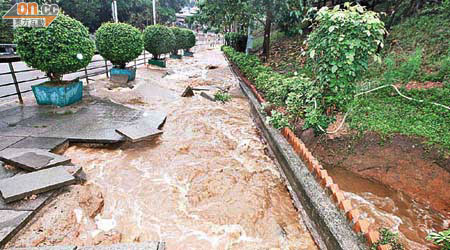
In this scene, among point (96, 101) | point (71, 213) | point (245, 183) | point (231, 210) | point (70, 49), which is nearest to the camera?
point (71, 213)

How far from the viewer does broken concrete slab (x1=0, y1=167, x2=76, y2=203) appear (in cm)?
224

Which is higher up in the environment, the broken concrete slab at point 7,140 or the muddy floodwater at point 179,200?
the broken concrete slab at point 7,140

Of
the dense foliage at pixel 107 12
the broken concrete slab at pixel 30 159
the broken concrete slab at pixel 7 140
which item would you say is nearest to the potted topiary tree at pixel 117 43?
the broken concrete slab at pixel 7 140

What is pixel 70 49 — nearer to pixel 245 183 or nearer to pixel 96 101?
pixel 96 101

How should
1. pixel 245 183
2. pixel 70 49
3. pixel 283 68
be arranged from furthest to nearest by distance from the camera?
pixel 283 68 < pixel 70 49 < pixel 245 183

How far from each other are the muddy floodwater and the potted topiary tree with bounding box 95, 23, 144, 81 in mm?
4456

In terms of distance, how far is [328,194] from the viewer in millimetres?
2426

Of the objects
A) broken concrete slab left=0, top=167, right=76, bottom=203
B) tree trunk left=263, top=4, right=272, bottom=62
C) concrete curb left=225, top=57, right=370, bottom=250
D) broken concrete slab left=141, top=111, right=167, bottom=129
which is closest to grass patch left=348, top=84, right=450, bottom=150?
concrete curb left=225, top=57, right=370, bottom=250

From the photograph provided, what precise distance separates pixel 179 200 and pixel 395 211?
8.08 ft

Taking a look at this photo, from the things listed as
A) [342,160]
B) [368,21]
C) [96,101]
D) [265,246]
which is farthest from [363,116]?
[96,101]

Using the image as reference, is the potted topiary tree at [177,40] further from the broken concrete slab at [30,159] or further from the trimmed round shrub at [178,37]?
the broken concrete slab at [30,159]

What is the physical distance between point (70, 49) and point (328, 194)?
5.31 metres

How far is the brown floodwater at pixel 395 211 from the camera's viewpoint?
2.49m

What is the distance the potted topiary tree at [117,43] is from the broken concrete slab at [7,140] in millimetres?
4747
